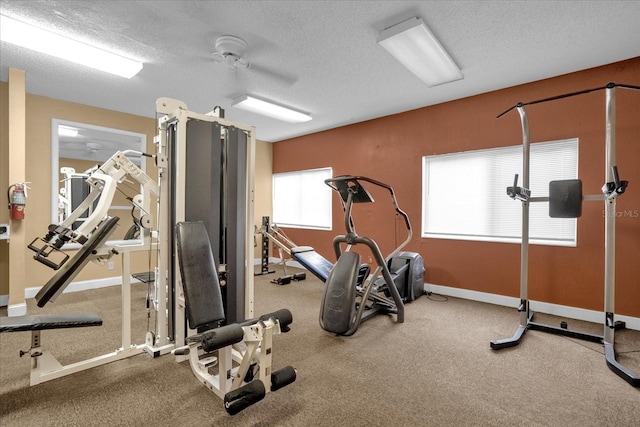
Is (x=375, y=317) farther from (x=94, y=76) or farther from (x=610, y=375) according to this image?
(x=94, y=76)

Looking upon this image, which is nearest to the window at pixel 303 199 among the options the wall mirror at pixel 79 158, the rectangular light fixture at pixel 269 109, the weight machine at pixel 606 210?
the rectangular light fixture at pixel 269 109

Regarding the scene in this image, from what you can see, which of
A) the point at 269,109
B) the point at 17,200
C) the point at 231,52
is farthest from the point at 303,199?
the point at 17,200

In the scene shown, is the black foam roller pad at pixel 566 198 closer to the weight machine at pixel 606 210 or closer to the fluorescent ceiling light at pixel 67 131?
the weight machine at pixel 606 210

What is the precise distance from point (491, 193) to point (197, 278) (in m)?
3.65

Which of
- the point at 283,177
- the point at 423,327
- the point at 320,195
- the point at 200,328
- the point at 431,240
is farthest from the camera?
the point at 283,177

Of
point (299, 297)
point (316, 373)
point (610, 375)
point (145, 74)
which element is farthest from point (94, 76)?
point (610, 375)

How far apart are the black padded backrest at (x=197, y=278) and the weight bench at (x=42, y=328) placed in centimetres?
80

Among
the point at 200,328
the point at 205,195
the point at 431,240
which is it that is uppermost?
the point at 205,195

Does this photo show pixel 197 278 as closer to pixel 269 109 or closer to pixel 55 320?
pixel 55 320

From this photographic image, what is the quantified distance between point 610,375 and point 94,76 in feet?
17.5

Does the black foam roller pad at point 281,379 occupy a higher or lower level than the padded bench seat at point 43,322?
lower

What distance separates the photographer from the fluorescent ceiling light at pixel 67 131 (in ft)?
13.3

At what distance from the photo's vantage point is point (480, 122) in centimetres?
385

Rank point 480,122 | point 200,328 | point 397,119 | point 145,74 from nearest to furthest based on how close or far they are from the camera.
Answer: point 200,328, point 145,74, point 480,122, point 397,119
